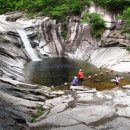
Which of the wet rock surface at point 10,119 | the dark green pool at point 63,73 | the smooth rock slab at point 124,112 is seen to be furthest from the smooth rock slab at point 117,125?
the dark green pool at point 63,73

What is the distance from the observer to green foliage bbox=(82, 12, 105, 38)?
55.6 m

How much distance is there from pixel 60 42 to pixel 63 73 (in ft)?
65.0

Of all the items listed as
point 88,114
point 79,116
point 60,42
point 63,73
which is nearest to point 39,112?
point 79,116

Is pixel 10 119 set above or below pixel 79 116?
above

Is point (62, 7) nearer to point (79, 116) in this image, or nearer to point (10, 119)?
point (79, 116)

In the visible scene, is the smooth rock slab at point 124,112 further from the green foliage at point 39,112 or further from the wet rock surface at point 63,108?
the green foliage at point 39,112

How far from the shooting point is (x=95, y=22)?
184 feet

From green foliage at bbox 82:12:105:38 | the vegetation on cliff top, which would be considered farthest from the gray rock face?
green foliage at bbox 82:12:105:38

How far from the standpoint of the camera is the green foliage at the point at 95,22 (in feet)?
182

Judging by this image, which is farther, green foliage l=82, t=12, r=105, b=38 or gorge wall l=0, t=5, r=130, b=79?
green foliage l=82, t=12, r=105, b=38

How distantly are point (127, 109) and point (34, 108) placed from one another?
7.14 metres

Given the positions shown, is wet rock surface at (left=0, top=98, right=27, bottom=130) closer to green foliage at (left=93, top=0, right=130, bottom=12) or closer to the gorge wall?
the gorge wall

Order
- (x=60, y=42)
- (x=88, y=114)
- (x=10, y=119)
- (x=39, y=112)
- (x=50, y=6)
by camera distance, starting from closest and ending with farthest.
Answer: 1. (x=10, y=119)
2. (x=88, y=114)
3. (x=39, y=112)
4. (x=60, y=42)
5. (x=50, y=6)

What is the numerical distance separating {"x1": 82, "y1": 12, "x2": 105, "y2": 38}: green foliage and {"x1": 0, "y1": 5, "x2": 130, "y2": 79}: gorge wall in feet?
3.32
